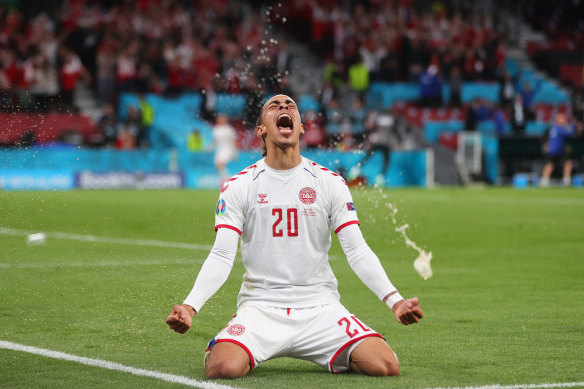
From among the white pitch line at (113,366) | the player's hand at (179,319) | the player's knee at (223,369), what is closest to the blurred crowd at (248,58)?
the white pitch line at (113,366)

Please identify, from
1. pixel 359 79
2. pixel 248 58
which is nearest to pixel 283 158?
pixel 248 58

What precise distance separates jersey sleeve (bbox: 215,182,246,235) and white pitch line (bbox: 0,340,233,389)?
0.87m

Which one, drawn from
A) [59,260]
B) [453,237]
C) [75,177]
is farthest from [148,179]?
[59,260]

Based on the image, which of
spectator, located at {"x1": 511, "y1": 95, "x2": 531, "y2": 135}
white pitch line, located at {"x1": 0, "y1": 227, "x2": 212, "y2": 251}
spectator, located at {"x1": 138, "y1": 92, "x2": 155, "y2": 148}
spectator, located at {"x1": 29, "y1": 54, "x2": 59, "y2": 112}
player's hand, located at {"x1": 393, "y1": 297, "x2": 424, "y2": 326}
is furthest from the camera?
spectator, located at {"x1": 511, "y1": 95, "x2": 531, "y2": 135}

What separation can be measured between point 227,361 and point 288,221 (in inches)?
35.0

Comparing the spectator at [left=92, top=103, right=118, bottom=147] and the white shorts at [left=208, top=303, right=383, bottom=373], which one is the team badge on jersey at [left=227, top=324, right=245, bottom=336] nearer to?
the white shorts at [left=208, top=303, right=383, bottom=373]

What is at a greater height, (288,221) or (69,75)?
(288,221)

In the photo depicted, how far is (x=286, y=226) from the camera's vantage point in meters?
5.86

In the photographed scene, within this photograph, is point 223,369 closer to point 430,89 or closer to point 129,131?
point 129,131

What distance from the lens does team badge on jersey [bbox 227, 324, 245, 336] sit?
568 cm

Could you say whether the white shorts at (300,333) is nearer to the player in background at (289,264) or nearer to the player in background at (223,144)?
the player in background at (289,264)

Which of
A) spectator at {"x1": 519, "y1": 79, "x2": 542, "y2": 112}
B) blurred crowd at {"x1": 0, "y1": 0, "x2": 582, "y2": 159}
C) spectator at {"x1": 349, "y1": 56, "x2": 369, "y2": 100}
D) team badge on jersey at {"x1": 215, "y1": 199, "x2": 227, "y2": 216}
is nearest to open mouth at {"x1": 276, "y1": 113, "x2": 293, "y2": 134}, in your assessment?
team badge on jersey at {"x1": 215, "y1": 199, "x2": 227, "y2": 216}

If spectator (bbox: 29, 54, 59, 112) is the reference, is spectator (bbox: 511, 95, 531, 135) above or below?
below

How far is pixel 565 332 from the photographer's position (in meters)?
7.14
